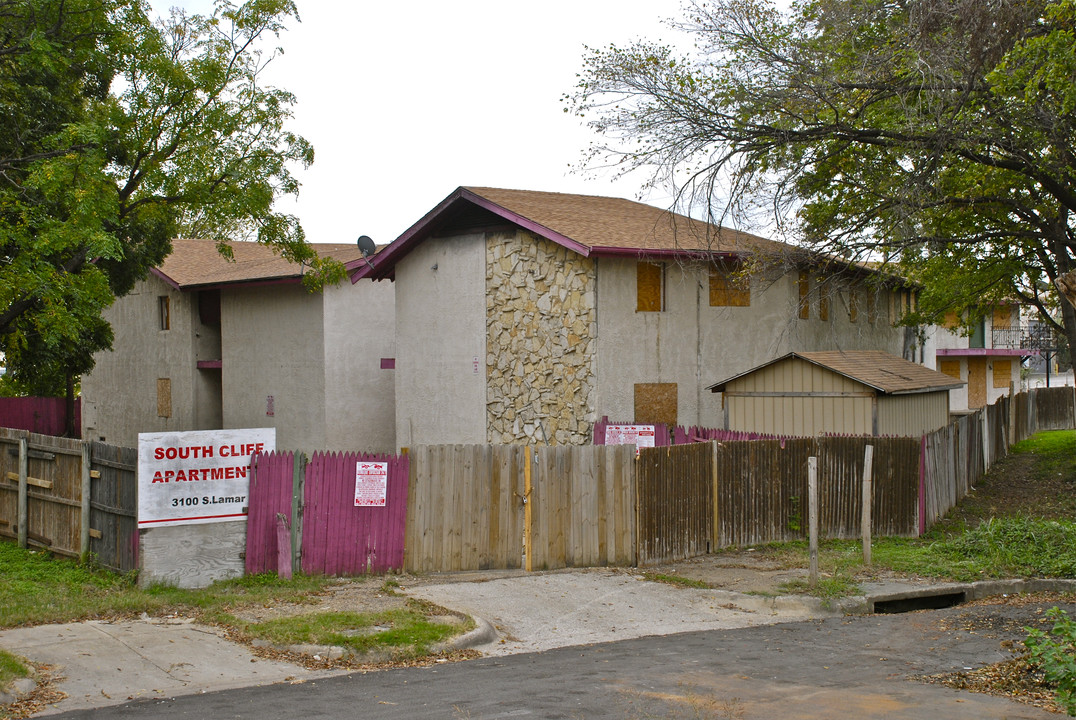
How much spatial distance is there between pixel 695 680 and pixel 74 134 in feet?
45.0

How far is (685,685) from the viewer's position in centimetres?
793

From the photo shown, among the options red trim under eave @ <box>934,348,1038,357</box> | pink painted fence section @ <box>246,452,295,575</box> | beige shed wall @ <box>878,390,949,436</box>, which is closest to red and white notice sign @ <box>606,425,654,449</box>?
beige shed wall @ <box>878,390,949,436</box>

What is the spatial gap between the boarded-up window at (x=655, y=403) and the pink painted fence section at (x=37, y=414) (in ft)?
84.8

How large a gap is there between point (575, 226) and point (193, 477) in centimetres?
1065

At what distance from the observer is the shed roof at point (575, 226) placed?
19.2 m

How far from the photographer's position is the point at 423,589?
1171 centimetres

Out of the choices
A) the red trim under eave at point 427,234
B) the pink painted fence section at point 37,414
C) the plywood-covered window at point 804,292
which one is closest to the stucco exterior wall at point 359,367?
the red trim under eave at point 427,234

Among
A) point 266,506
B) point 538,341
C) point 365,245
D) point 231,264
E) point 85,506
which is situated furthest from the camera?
point 231,264

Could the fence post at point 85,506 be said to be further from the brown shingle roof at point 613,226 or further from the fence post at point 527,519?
the brown shingle roof at point 613,226

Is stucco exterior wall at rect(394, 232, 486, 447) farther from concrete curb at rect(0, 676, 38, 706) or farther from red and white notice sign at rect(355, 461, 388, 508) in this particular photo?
concrete curb at rect(0, 676, 38, 706)

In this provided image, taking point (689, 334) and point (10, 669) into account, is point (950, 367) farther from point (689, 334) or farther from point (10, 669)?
point (10, 669)

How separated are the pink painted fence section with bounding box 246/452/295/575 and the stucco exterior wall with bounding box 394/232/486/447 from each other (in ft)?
30.7

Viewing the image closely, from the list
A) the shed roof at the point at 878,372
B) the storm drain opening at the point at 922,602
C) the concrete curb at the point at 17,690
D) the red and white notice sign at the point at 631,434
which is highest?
the shed roof at the point at 878,372

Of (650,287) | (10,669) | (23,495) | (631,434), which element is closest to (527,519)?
(631,434)
